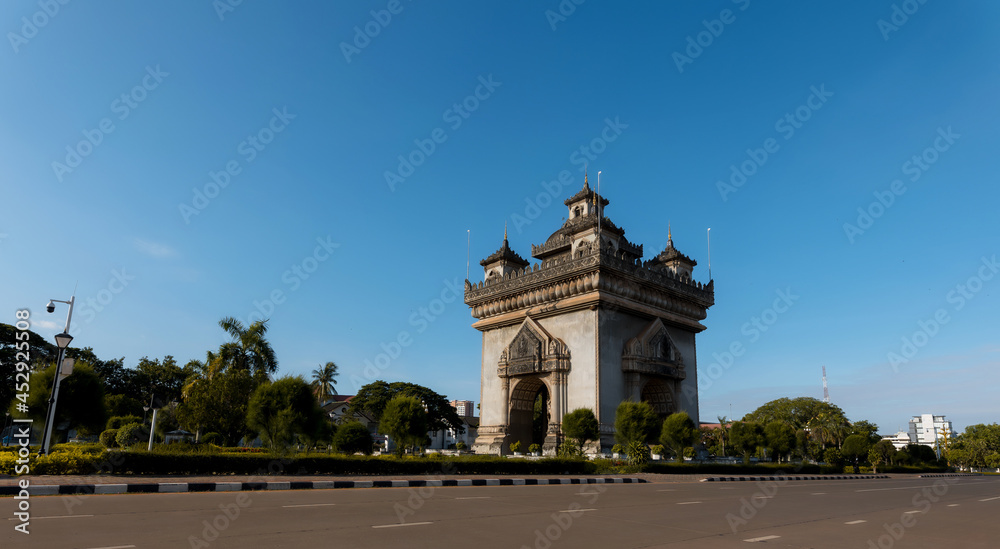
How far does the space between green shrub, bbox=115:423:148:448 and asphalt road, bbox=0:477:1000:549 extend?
73.1 ft

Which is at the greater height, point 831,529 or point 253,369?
point 253,369

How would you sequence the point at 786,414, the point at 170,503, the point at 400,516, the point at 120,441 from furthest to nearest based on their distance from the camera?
the point at 786,414
the point at 120,441
the point at 170,503
the point at 400,516

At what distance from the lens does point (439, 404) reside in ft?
216

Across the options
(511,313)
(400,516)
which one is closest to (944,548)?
(400,516)

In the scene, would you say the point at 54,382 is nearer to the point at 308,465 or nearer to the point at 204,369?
the point at 308,465

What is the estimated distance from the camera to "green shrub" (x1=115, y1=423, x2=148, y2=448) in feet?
103

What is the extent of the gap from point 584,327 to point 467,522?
24.4 metres

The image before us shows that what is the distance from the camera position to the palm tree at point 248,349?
40.0m

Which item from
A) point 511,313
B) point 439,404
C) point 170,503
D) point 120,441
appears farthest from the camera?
point 439,404

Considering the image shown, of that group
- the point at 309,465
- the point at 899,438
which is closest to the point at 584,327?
the point at 309,465

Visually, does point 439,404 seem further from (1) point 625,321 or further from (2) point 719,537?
(2) point 719,537

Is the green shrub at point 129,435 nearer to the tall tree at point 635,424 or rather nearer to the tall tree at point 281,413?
the tall tree at point 281,413

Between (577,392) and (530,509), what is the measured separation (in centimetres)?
2166

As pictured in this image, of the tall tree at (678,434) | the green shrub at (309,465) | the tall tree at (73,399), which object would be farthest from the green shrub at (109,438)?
the tall tree at (678,434)
